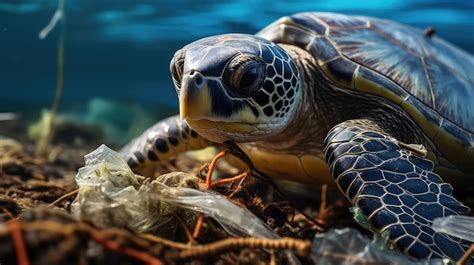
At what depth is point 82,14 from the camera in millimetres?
11039

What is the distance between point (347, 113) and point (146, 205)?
5.15ft

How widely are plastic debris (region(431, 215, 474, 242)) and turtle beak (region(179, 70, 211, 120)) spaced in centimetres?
94

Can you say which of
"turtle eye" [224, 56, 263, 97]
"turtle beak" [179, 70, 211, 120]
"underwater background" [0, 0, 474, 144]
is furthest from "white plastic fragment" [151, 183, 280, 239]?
"underwater background" [0, 0, 474, 144]

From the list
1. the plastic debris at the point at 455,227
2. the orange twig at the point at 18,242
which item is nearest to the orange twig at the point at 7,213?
the orange twig at the point at 18,242

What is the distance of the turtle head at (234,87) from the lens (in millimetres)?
1726

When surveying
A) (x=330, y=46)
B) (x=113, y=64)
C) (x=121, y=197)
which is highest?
(x=330, y=46)

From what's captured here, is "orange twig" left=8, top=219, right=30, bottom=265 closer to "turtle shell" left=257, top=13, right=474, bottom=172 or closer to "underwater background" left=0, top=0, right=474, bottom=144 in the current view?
"turtle shell" left=257, top=13, right=474, bottom=172

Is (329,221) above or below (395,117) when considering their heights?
below

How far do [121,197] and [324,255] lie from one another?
2.04ft

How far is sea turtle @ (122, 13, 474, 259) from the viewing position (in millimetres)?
1657

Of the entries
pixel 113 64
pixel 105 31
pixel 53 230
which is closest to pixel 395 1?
pixel 105 31

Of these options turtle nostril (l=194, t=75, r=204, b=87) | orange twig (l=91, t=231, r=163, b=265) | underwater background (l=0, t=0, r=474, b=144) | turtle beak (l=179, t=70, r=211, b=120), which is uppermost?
turtle nostril (l=194, t=75, r=204, b=87)

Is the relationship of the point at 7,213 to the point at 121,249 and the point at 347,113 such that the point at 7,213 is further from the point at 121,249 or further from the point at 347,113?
the point at 347,113

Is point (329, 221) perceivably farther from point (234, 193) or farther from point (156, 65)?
point (156, 65)
